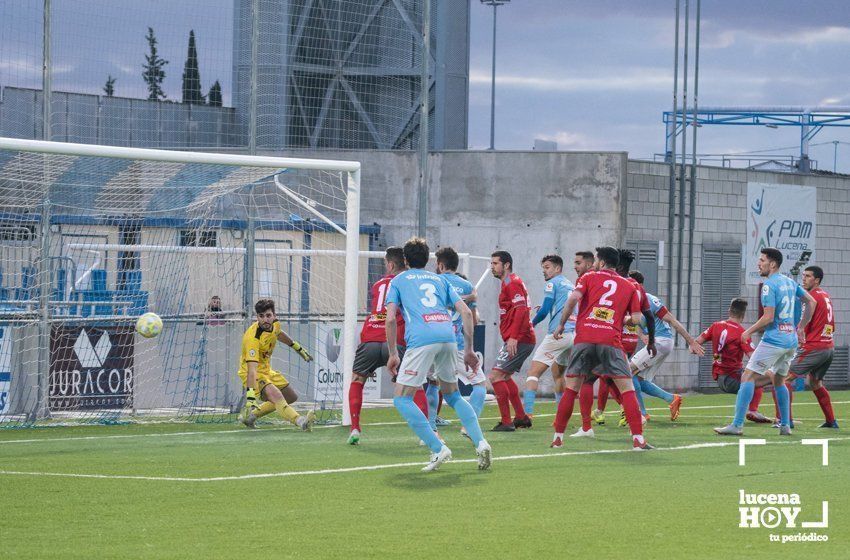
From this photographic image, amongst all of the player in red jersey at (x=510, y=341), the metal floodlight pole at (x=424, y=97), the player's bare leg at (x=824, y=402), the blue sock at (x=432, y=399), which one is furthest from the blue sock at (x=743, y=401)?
the metal floodlight pole at (x=424, y=97)

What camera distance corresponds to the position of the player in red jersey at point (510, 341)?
14.6 metres

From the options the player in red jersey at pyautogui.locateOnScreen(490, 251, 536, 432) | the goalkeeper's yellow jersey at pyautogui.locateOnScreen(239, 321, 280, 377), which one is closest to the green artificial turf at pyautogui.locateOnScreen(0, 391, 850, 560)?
the player in red jersey at pyautogui.locateOnScreen(490, 251, 536, 432)

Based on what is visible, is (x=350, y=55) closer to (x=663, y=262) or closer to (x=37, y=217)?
(x=37, y=217)

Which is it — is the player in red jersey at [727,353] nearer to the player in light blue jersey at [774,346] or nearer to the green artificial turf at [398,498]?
the player in light blue jersey at [774,346]

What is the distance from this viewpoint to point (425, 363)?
10.5m

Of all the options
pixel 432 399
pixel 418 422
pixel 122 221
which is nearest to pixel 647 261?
pixel 122 221

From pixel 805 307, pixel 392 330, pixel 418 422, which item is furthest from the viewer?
pixel 805 307

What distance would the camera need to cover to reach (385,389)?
2189cm

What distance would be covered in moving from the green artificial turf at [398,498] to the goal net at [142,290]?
2971 mm

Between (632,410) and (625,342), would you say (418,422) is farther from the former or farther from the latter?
(625,342)

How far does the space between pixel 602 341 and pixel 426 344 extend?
8.63 ft

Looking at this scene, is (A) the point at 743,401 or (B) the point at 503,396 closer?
(A) the point at 743,401

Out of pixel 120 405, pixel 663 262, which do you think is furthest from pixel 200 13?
pixel 663 262

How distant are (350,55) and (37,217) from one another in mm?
6369
